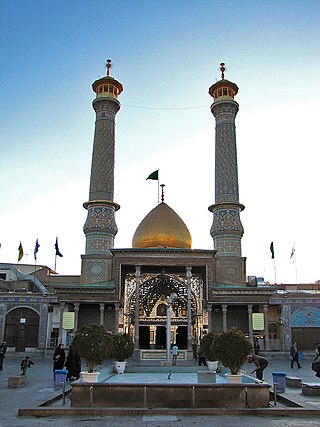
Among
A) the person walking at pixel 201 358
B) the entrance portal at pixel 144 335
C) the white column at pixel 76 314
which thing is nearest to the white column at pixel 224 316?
the entrance portal at pixel 144 335

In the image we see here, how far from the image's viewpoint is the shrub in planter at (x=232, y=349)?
9734 millimetres

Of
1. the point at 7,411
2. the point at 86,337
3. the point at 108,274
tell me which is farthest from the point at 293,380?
the point at 108,274

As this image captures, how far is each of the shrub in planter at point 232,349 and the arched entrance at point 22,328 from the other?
19.4 metres

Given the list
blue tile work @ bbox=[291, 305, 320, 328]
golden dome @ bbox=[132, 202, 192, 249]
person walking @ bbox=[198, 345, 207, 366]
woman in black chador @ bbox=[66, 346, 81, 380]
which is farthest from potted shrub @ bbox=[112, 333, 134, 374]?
blue tile work @ bbox=[291, 305, 320, 328]

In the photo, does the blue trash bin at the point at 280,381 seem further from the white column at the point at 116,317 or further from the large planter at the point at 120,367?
the white column at the point at 116,317

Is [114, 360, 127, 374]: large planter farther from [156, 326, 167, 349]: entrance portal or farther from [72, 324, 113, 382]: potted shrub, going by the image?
[156, 326, 167, 349]: entrance portal

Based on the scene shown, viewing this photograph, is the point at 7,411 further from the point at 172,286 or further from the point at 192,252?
the point at 172,286

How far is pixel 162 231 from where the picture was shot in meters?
29.1

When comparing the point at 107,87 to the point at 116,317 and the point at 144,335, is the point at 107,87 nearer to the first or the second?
the point at 116,317

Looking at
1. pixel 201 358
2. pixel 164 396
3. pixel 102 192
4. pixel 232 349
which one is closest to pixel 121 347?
pixel 201 358

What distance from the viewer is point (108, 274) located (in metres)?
28.2

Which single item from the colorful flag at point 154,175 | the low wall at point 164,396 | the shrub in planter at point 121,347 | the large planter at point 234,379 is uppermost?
the colorful flag at point 154,175

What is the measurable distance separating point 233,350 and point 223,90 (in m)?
25.7

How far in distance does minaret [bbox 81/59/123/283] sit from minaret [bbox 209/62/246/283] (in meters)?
6.36
